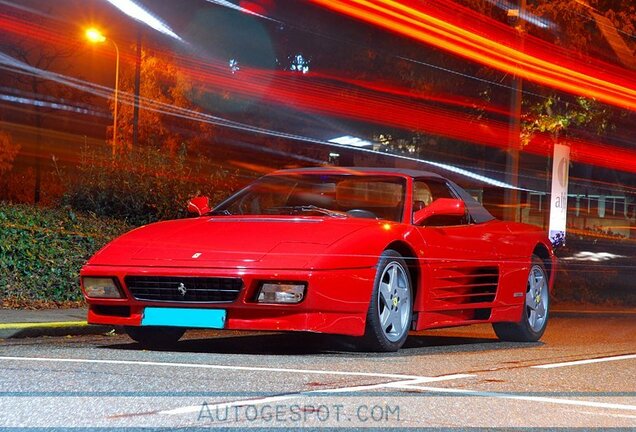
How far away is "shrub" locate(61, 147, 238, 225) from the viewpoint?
1545cm

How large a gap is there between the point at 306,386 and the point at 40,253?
6.84 meters

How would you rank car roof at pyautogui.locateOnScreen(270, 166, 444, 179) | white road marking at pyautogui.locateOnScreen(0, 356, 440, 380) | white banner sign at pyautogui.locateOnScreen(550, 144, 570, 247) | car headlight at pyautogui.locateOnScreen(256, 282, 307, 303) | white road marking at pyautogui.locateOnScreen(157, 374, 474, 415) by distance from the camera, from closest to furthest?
white road marking at pyautogui.locateOnScreen(157, 374, 474, 415)
white road marking at pyautogui.locateOnScreen(0, 356, 440, 380)
car headlight at pyautogui.locateOnScreen(256, 282, 307, 303)
car roof at pyautogui.locateOnScreen(270, 166, 444, 179)
white banner sign at pyautogui.locateOnScreen(550, 144, 570, 247)

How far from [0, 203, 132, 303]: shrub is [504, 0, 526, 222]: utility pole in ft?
27.9

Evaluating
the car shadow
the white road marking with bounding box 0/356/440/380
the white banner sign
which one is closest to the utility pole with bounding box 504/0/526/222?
the white banner sign

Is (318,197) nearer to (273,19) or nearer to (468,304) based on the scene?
(468,304)

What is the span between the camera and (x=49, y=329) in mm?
10859

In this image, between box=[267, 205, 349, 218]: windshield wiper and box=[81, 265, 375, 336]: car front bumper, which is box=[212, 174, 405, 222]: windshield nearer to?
box=[267, 205, 349, 218]: windshield wiper

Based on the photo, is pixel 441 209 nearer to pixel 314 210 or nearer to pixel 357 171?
pixel 357 171

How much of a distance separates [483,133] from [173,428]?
71.0 ft

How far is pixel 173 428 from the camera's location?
5.41m

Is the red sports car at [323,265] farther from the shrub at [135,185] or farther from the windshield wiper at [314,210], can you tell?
the shrub at [135,185]

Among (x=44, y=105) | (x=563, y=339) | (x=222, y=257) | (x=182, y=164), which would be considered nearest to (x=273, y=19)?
(x=182, y=164)

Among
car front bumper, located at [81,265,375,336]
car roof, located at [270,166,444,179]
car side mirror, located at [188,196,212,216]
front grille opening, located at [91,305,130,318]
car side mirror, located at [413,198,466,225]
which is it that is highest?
car roof, located at [270,166,444,179]

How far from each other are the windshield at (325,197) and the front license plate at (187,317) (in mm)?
1487
